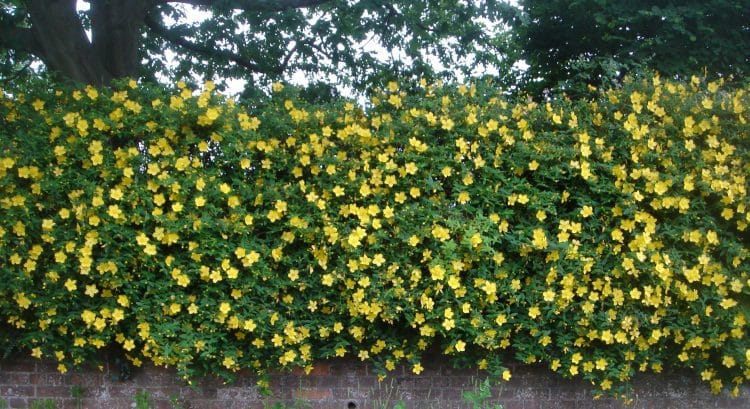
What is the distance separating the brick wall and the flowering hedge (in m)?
0.23

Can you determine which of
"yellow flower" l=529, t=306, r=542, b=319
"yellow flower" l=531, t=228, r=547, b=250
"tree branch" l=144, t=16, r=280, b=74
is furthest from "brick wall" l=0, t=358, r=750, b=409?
"tree branch" l=144, t=16, r=280, b=74

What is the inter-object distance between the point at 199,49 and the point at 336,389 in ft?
17.6

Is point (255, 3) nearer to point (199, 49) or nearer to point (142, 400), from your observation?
point (199, 49)

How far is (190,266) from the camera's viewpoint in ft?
14.1

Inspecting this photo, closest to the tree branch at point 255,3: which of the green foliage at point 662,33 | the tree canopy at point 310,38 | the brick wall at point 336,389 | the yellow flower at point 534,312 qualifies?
the tree canopy at point 310,38

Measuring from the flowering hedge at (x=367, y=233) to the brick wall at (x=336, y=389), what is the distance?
0.76 ft

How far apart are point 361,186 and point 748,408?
316cm

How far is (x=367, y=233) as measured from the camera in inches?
170

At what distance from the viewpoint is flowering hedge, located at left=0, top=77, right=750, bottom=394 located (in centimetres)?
425

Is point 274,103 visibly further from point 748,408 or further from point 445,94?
point 748,408

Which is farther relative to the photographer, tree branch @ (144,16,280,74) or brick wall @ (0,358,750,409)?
tree branch @ (144,16,280,74)

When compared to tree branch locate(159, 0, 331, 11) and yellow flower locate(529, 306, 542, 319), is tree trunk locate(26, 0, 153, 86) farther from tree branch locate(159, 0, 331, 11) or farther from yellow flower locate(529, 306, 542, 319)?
yellow flower locate(529, 306, 542, 319)

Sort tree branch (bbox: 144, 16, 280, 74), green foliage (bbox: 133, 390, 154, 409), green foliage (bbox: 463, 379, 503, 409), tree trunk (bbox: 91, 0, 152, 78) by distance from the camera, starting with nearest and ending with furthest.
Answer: green foliage (bbox: 463, 379, 503, 409)
green foliage (bbox: 133, 390, 154, 409)
tree trunk (bbox: 91, 0, 152, 78)
tree branch (bbox: 144, 16, 280, 74)

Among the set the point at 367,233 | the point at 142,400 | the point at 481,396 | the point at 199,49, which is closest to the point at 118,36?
the point at 199,49
